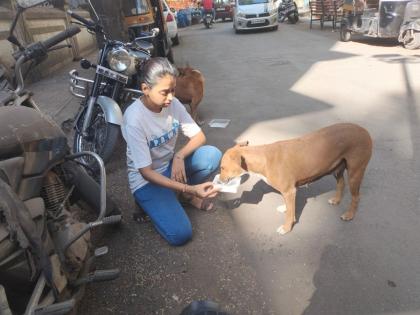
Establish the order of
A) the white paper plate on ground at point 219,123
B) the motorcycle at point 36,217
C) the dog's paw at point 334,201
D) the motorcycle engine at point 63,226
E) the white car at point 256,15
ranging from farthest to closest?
the white car at point 256,15 → the white paper plate on ground at point 219,123 → the dog's paw at point 334,201 → the motorcycle engine at point 63,226 → the motorcycle at point 36,217

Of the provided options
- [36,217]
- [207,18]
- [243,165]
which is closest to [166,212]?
[243,165]

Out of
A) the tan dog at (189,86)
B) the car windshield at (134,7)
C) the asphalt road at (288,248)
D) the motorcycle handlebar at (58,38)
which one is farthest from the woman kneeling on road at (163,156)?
the car windshield at (134,7)

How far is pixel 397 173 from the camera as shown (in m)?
3.65

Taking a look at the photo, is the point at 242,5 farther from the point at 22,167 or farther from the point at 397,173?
the point at 22,167

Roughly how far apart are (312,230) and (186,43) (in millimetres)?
14386

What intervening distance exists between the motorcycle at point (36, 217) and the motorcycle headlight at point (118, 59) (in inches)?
53.8

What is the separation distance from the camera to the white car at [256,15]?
56.6 feet

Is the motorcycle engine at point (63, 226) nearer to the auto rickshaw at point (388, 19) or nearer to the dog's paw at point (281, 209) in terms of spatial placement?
the dog's paw at point (281, 209)

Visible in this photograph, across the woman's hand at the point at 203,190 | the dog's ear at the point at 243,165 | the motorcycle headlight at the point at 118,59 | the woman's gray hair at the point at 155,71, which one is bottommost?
the woman's hand at the point at 203,190

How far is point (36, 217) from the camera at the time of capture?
169 centimetres

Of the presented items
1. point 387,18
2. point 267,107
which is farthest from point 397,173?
point 387,18

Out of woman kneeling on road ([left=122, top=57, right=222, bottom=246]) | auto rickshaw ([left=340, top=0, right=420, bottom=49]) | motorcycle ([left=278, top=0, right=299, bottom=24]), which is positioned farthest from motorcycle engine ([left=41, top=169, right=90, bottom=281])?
motorcycle ([left=278, top=0, right=299, bottom=24])

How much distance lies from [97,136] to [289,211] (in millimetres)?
2249

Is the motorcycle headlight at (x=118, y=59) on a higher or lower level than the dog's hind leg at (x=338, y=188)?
higher
